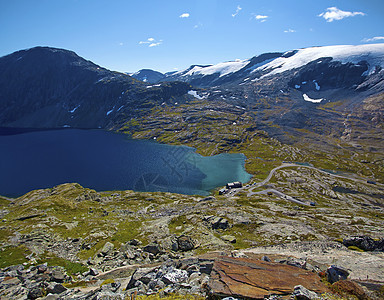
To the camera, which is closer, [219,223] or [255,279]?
[255,279]

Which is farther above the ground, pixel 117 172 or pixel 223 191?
pixel 117 172

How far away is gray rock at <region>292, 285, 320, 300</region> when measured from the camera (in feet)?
48.8

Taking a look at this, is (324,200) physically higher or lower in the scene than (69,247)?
lower

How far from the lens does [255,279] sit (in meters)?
17.2

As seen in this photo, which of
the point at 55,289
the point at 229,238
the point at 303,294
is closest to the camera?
the point at 303,294

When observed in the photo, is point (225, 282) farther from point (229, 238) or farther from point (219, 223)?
point (219, 223)

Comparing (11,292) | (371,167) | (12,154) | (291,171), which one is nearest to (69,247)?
(11,292)

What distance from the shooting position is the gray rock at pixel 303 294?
1488 centimetres

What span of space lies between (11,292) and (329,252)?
4463cm

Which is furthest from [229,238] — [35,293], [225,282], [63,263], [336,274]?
[35,293]

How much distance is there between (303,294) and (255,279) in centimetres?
369

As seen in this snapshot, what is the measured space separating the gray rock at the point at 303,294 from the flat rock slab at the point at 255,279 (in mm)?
723

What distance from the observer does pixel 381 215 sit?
320 ft

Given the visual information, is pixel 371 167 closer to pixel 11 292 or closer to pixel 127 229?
pixel 127 229
